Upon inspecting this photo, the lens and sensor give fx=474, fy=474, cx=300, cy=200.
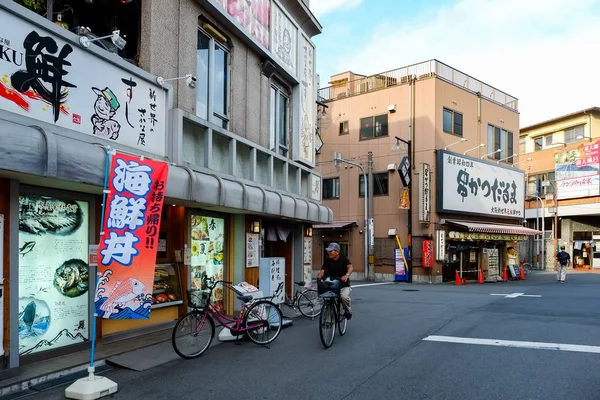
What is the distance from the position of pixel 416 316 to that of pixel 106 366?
7.95m

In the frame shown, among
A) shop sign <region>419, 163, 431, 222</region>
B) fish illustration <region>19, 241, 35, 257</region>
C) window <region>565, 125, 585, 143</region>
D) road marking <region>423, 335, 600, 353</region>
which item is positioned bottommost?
road marking <region>423, 335, 600, 353</region>

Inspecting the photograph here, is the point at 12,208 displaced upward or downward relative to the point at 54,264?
upward

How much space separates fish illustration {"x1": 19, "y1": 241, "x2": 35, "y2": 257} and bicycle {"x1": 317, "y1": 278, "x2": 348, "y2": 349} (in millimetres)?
4781

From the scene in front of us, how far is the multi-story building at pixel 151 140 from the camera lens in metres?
6.50

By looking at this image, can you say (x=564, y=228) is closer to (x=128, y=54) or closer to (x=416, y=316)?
(x=416, y=316)

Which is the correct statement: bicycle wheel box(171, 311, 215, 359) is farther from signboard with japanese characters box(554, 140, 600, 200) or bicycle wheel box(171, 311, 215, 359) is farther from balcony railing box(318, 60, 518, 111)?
signboard with japanese characters box(554, 140, 600, 200)

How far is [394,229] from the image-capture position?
1078 inches

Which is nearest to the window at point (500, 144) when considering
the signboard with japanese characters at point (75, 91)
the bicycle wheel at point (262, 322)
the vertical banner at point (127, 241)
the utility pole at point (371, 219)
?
the utility pole at point (371, 219)

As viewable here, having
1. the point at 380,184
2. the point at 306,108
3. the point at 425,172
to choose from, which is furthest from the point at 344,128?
the point at 306,108

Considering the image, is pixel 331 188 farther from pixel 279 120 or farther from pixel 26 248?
pixel 26 248

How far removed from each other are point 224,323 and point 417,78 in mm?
22896

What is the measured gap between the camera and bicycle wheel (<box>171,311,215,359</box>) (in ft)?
25.0

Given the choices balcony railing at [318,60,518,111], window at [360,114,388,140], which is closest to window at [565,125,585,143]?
balcony railing at [318,60,518,111]

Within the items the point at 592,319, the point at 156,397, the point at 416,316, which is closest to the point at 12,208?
the point at 156,397
